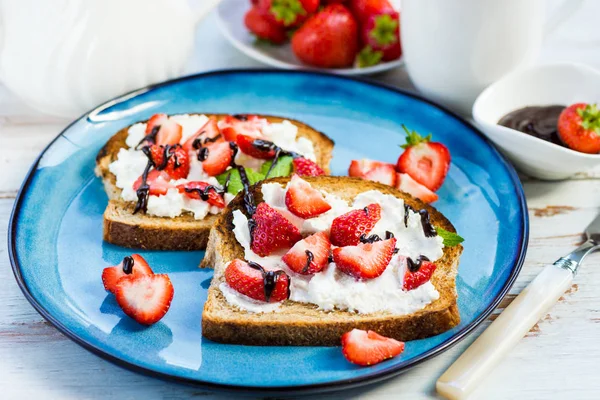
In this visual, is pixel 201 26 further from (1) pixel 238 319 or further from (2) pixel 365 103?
(1) pixel 238 319

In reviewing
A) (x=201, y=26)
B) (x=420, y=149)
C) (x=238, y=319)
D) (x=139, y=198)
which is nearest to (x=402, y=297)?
(x=238, y=319)

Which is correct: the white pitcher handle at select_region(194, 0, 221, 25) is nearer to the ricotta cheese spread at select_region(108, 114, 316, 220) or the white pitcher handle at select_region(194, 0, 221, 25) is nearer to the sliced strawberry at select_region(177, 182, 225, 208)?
the ricotta cheese spread at select_region(108, 114, 316, 220)

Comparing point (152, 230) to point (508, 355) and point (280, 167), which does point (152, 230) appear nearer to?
point (280, 167)

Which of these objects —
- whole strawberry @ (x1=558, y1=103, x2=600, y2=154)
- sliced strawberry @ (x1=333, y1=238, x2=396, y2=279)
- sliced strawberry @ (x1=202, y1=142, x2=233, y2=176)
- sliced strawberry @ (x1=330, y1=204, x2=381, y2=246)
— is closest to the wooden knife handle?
sliced strawberry @ (x1=333, y1=238, x2=396, y2=279)

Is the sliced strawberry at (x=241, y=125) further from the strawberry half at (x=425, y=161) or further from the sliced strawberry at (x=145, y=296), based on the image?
the sliced strawberry at (x=145, y=296)

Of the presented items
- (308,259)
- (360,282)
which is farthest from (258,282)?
(360,282)

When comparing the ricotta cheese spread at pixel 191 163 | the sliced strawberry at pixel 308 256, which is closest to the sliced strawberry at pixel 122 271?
the ricotta cheese spread at pixel 191 163
